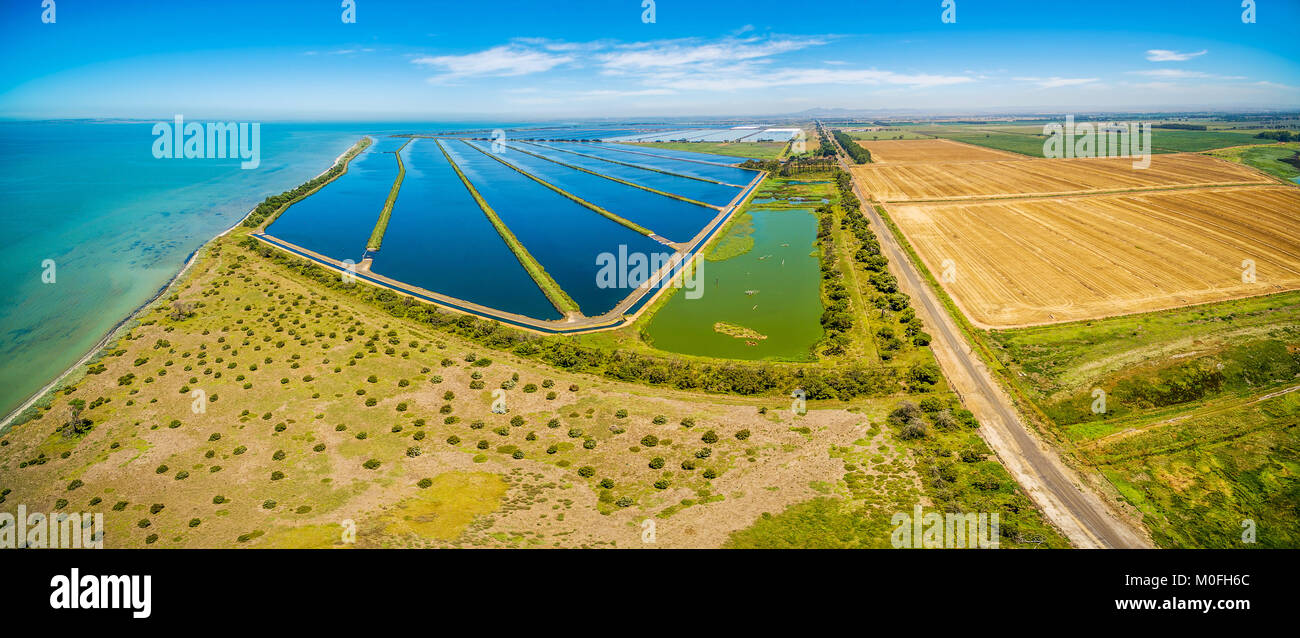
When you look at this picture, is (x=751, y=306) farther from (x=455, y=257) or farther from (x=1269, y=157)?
(x=1269, y=157)

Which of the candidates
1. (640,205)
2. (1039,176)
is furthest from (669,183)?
(1039,176)

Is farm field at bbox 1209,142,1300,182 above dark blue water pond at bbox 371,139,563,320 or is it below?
above

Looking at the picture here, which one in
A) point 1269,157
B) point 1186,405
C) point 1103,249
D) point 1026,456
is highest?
point 1269,157

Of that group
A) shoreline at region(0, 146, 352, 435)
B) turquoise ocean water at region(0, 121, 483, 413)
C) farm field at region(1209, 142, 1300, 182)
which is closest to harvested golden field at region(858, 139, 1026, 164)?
farm field at region(1209, 142, 1300, 182)

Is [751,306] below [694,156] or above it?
below

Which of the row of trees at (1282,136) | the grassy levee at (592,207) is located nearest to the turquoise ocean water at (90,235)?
the grassy levee at (592,207)

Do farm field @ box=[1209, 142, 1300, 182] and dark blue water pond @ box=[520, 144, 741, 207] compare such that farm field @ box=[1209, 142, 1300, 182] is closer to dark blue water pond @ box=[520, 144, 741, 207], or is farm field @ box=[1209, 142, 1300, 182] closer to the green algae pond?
dark blue water pond @ box=[520, 144, 741, 207]
